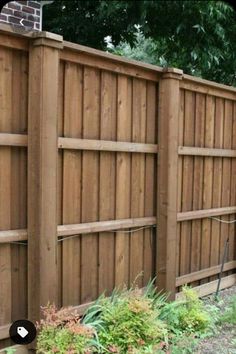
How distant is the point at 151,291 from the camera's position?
4188 millimetres

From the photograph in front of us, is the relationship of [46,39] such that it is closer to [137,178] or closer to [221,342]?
[137,178]

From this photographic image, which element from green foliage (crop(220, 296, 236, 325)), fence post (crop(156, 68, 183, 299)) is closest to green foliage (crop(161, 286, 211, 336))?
green foliage (crop(220, 296, 236, 325))

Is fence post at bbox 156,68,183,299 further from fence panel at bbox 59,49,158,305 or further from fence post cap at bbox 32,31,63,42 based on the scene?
fence post cap at bbox 32,31,63,42

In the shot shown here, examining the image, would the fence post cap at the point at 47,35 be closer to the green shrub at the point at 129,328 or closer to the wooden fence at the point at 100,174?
the wooden fence at the point at 100,174

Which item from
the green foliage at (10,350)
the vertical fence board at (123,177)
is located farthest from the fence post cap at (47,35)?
the green foliage at (10,350)

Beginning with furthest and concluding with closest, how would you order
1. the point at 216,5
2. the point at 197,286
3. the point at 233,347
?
1. the point at 197,286
2. the point at 233,347
3. the point at 216,5

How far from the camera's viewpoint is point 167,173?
4246 mm

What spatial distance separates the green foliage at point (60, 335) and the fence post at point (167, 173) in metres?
1.38

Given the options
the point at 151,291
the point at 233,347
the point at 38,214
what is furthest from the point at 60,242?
the point at 233,347

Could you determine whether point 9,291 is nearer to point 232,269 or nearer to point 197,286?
point 197,286

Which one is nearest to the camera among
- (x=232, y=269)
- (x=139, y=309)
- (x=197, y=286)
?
(x=139, y=309)

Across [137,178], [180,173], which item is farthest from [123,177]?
[180,173]

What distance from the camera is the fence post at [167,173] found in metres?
4.22

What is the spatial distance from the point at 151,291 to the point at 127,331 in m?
0.95
